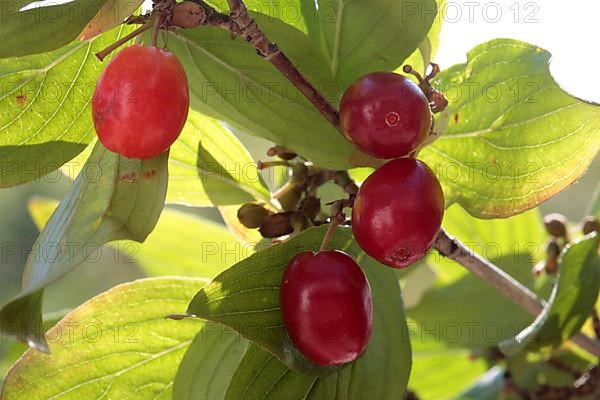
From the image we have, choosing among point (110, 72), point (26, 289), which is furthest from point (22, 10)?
point (26, 289)

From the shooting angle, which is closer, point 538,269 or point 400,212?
point 400,212

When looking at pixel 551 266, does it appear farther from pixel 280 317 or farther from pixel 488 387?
pixel 280 317

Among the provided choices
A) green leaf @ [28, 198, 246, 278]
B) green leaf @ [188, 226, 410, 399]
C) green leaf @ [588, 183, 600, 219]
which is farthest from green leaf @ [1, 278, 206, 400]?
green leaf @ [588, 183, 600, 219]

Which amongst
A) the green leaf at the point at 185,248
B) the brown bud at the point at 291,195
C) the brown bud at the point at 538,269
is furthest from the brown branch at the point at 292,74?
the green leaf at the point at 185,248

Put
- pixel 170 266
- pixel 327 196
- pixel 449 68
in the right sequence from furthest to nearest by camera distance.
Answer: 1. pixel 170 266
2. pixel 327 196
3. pixel 449 68

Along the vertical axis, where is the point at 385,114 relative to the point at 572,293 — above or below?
above

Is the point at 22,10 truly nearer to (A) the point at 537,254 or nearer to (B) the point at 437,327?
(B) the point at 437,327

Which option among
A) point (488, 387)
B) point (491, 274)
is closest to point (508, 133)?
point (491, 274)
